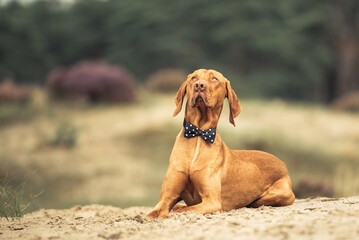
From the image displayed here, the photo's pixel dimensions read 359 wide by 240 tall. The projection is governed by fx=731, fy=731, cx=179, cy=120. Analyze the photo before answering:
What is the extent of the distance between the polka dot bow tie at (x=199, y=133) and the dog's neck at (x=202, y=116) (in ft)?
0.14

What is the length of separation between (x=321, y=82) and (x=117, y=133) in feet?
62.6

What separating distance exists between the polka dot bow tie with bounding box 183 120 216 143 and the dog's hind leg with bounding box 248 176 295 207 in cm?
105

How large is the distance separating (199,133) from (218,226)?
150 cm

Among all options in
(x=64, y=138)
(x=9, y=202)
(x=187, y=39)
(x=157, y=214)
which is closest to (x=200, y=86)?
(x=157, y=214)

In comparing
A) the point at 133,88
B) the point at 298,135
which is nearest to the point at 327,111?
the point at 298,135

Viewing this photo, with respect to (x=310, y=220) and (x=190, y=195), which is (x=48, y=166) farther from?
(x=310, y=220)

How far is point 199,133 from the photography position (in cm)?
705

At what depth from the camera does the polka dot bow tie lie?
705 centimetres

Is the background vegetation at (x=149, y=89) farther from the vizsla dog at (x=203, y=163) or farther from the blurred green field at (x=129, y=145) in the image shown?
the vizsla dog at (x=203, y=163)

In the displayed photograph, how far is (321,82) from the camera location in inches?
1409

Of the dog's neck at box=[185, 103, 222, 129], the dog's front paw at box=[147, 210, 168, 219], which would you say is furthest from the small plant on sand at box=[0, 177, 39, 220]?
the dog's neck at box=[185, 103, 222, 129]

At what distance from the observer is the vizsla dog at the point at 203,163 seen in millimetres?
6855

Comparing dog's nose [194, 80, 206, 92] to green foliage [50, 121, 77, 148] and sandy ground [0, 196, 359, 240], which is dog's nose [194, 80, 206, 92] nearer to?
sandy ground [0, 196, 359, 240]

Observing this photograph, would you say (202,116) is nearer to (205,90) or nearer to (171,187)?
(205,90)
